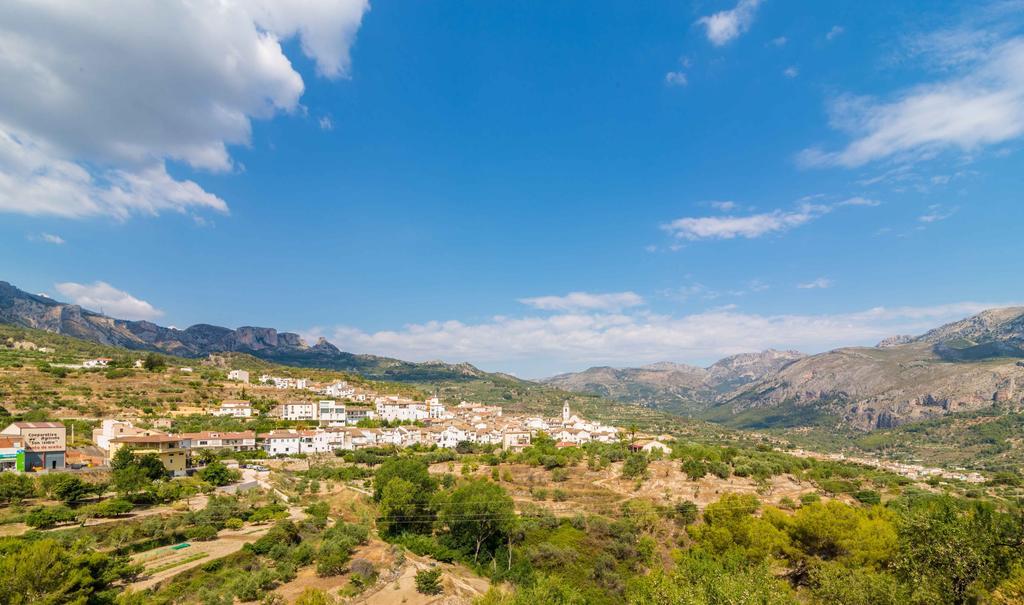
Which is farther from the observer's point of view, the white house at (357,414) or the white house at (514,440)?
the white house at (357,414)

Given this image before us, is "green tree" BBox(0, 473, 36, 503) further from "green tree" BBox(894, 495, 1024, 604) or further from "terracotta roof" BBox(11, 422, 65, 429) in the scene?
"green tree" BBox(894, 495, 1024, 604)

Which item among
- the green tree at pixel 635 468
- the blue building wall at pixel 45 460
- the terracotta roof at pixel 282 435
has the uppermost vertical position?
the blue building wall at pixel 45 460

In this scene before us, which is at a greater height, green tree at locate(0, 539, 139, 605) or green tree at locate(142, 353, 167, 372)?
green tree at locate(142, 353, 167, 372)

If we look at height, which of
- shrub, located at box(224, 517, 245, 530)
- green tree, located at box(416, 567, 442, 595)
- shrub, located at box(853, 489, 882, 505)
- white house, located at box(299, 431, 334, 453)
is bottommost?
shrub, located at box(853, 489, 882, 505)

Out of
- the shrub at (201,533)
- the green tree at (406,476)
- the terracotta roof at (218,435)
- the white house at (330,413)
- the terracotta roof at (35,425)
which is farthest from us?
the white house at (330,413)

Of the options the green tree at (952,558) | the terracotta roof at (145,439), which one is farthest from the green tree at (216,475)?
the green tree at (952,558)

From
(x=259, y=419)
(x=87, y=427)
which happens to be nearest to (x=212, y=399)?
Result: (x=259, y=419)

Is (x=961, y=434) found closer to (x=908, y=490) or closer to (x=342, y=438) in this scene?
(x=908, y=490)

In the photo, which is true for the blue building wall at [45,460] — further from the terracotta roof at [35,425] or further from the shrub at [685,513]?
the shrub at [685,513]

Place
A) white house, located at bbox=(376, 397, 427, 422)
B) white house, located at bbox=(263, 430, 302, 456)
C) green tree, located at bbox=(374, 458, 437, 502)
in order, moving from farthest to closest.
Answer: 1. white house, located at bbox=(376, 397, 427, 422)
2. white house, located at bbox=(263, 430, 302, 456)
3. green tree, located at bbox=(374, 458, 437, 502)

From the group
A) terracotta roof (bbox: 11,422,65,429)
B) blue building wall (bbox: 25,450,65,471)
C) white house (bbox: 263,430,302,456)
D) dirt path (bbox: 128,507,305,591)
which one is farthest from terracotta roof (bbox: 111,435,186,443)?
dirt path (bbox: 128,507,305,591)

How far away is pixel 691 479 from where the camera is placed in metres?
51.5

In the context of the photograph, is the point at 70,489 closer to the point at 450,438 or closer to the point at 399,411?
the point at 450,438

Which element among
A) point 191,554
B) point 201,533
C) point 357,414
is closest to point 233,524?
point 201,533
